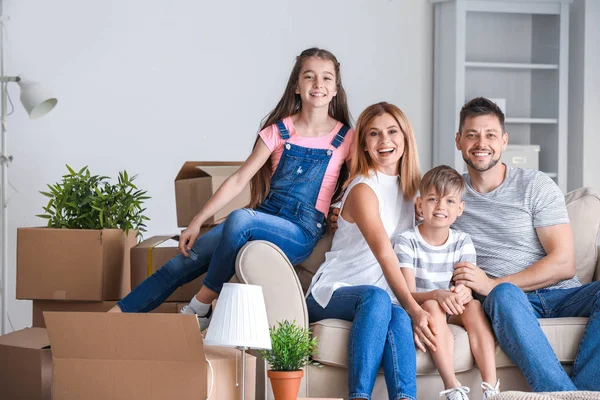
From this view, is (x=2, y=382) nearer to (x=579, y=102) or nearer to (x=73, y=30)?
(x=73, y=30)

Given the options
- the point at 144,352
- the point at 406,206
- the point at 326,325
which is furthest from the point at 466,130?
the point at 144,352

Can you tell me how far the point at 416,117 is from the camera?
4820mm

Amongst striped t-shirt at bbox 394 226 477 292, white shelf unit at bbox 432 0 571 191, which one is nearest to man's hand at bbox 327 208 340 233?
striped t-shirt at bbox 394 226 477 292

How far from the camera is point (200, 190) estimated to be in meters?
3.20

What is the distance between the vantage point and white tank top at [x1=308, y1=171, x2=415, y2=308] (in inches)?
95.6

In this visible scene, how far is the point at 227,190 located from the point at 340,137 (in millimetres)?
419

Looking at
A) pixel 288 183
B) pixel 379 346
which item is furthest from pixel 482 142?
pixel 379 346

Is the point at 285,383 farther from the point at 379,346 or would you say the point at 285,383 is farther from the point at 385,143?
the point at 385,143

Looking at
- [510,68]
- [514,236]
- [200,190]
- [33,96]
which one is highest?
[510,68]

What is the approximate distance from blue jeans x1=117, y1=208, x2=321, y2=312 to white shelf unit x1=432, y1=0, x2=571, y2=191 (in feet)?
7.47

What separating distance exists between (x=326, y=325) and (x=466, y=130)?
85 cm

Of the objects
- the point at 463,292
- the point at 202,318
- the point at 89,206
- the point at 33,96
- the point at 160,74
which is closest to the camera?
the point at 463,292

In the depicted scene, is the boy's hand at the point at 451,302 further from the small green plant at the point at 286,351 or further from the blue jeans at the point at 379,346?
the small green plant at the point at 286,351

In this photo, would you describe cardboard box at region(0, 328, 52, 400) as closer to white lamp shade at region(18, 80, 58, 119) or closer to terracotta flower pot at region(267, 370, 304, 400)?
terracotta flower pot at region(267, 370, 304, 400)
